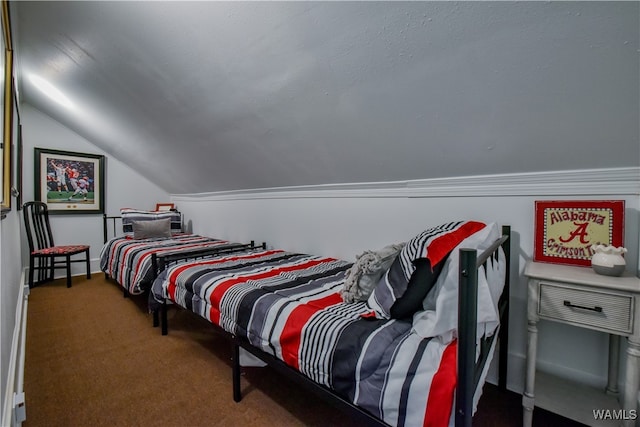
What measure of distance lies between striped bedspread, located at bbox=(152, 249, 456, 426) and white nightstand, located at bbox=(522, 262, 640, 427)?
51 cm

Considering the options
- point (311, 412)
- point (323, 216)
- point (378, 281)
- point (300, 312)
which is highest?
point (323, 216)

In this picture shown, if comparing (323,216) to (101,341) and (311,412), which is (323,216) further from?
(101,341)

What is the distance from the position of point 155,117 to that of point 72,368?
6.25 feet

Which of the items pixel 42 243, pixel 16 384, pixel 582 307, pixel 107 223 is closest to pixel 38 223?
pixel 42 243

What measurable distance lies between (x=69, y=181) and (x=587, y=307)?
5.10 metres

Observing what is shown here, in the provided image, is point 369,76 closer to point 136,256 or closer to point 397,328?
point 397,328

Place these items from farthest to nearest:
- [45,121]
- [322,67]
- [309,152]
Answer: [45,121] → [309,152] → [322,67]

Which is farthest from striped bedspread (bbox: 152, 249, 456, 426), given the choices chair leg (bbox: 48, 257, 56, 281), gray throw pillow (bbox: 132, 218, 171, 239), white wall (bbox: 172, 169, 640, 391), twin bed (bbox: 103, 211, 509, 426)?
chair leg (bbox: 48, 257, 56, 281)

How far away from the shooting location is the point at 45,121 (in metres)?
3.67

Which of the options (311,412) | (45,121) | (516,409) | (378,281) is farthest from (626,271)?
(45,121)

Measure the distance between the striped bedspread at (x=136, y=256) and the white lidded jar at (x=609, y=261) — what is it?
2.74 metres

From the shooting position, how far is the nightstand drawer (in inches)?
39.6

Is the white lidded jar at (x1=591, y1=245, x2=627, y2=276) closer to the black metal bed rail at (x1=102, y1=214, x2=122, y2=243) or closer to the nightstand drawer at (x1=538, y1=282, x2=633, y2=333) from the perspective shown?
the nightstand drawer at (x1=538, y1=282, x2=633, y2=333)

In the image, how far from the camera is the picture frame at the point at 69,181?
3.62 m
